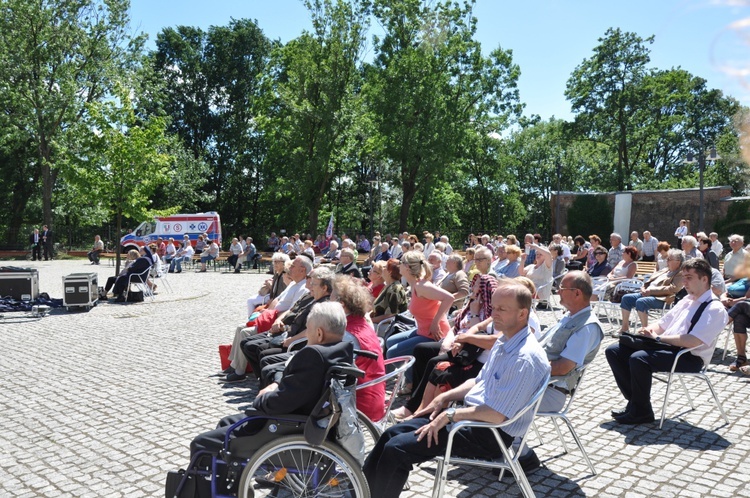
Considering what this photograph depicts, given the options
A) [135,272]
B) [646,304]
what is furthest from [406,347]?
[135,272]

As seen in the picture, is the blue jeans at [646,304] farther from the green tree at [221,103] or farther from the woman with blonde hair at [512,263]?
the green tree at [221,103]

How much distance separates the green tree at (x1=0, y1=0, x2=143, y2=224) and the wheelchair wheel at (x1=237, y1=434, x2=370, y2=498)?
3297 cm

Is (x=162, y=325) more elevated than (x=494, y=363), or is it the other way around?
(x=494, y=363)

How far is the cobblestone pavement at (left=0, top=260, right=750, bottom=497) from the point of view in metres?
4.29

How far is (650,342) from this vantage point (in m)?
5.72

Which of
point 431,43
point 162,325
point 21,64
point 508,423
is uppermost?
point 431,43

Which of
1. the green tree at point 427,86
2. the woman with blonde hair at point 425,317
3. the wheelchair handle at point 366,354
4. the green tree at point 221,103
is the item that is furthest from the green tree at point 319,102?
the wheelchair handle at point 366,354

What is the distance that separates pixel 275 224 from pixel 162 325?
1405 inches

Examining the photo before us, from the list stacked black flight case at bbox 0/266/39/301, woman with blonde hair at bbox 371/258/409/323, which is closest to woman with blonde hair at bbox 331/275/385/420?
woman with blonde hair at bbox 371/258/409/323

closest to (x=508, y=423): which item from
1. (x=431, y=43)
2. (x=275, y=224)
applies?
(x=431, y=43)

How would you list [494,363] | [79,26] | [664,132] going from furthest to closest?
[664,132]
[79,26]
[494,363]

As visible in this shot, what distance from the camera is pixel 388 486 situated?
11.2 ft

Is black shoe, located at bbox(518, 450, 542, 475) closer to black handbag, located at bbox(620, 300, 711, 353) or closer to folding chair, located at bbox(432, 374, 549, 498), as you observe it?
folding chair, located at bbox(432, 374, 549, 498)

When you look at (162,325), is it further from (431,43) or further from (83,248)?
(83,248)
